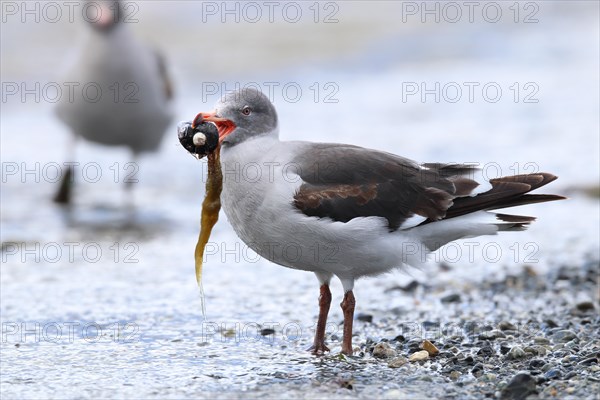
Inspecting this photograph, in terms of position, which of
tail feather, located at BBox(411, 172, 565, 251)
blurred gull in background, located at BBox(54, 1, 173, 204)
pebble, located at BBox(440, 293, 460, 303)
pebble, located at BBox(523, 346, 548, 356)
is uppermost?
blurred gull in background, located at BBox(54, 1, 173, 204)

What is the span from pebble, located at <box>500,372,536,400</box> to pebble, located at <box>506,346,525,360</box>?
1.86ft

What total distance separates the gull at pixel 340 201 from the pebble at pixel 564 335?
0.62 m

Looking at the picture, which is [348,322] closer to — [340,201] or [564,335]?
[340,201]

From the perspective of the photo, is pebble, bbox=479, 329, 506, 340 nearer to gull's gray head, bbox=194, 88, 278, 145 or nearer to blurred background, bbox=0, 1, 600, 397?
blurred background, bbox=0, 1, 600, 397

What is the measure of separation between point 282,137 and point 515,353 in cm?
680

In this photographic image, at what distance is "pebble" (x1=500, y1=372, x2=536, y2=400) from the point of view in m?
4.30

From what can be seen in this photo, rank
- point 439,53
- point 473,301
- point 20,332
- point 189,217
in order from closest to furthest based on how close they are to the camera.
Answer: point 20,332 < point 473,301 < point 189,217 < point 439,53

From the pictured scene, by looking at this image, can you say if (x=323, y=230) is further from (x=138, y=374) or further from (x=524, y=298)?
(x=524, y=298)

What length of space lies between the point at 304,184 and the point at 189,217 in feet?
13.3

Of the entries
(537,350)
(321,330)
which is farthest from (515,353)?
(321,330)

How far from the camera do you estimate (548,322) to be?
18.4 ft

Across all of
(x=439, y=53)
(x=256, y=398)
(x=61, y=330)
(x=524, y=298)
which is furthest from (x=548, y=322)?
(x=439, y=53)

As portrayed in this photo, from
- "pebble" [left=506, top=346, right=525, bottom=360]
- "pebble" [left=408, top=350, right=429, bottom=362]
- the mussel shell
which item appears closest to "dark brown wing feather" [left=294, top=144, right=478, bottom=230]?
the mussel shell

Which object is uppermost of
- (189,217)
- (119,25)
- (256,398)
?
(119,25)
